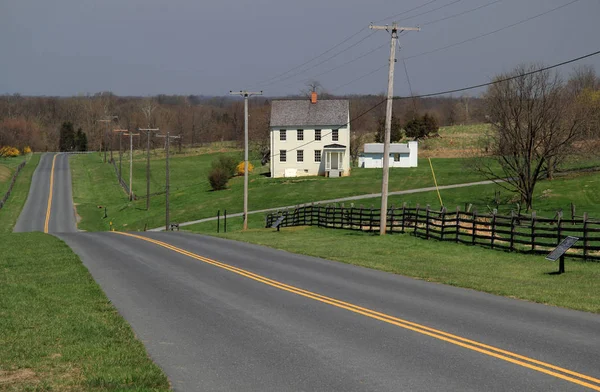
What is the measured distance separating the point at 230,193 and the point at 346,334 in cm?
6993

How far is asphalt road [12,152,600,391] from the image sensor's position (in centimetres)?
873

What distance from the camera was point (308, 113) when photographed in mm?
95312

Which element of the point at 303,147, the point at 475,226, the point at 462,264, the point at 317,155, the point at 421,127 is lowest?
the point at 462,264

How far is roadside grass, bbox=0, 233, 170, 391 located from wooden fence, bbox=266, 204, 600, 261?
1542 cm

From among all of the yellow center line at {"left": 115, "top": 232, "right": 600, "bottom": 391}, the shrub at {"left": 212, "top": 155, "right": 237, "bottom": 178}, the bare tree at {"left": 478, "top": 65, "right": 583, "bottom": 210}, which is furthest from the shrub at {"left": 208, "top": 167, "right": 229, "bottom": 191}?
the yellow center line at {"left": 115, "top": 232, "right": 600, "bottom": 391}

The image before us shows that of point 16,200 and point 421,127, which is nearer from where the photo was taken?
point 16,200

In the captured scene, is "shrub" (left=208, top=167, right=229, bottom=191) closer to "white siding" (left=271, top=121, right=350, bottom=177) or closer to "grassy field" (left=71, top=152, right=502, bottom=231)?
"grassy field" (left=71, top=152, right=502, bottom=231)

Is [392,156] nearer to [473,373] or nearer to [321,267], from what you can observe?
[321,267]

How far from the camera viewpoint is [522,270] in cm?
2184

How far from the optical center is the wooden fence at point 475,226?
25172mm

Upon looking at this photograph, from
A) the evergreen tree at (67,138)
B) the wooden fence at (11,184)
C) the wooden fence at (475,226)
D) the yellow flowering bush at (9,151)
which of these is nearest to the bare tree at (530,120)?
the wooden fence at (475,226)

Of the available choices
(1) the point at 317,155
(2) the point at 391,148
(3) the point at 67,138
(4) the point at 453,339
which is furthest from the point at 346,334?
(3) the point at 67,138

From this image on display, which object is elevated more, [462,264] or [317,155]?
[317,155]

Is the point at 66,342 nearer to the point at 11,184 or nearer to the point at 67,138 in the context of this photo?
the point at 11,184
